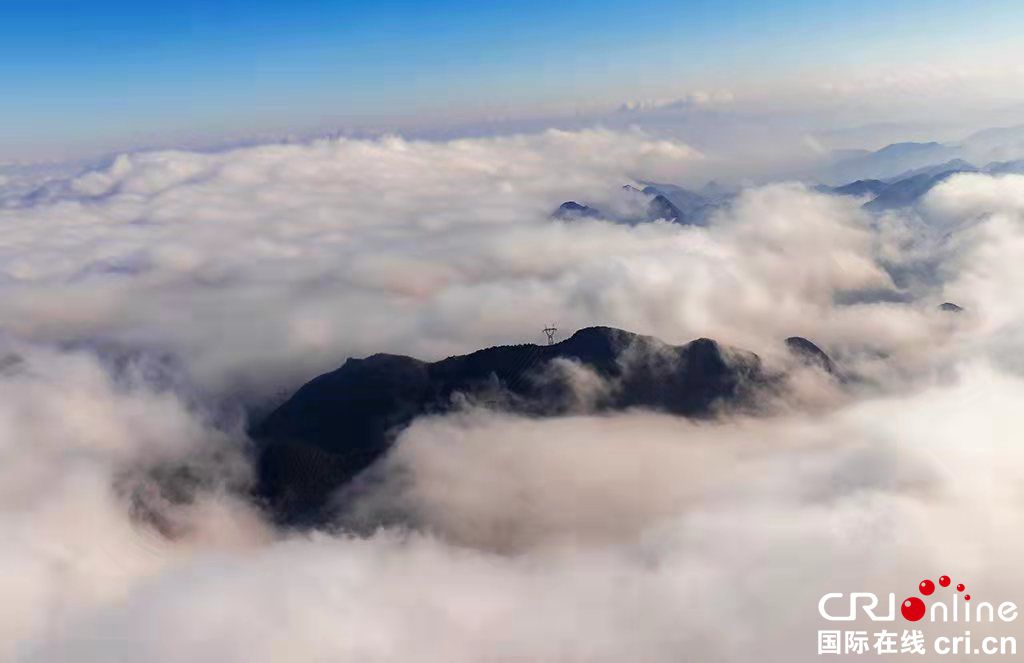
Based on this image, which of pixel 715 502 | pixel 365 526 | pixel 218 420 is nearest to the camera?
pixel 715 502

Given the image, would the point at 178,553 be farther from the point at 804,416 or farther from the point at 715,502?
the point at 804,416

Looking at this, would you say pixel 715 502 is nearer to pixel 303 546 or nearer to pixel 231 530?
pixel 303 546

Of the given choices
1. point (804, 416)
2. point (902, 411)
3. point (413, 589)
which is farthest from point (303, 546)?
point (902, 411)

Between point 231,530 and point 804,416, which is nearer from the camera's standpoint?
point 231,530

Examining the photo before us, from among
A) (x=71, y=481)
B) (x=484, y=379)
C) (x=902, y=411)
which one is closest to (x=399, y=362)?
(x=484, y=379)

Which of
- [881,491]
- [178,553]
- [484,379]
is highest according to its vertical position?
[484,379]

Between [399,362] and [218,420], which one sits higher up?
[399,362]

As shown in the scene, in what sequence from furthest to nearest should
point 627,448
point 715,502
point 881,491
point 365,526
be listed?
point 627,448, point 365,526, point 715,502, point 881,491
